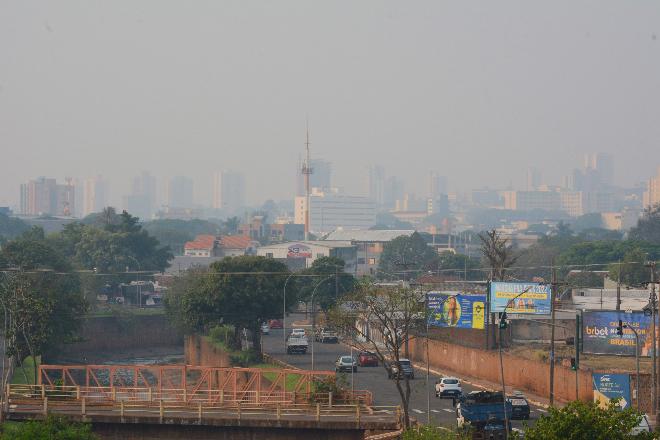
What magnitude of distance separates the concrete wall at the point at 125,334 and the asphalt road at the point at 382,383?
22.5 metres

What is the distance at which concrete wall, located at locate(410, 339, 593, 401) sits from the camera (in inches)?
2355

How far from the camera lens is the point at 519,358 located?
67688 millimetres

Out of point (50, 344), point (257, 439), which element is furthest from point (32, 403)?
point (50, 344)

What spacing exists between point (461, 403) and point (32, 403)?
16931 millimetres

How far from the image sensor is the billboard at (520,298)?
249ft

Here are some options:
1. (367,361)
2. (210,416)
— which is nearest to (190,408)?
(210,416)

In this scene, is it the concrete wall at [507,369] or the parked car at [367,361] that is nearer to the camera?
the concrete wall at [507,369]

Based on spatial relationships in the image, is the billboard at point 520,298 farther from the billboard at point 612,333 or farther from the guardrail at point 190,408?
the guardrail at point 190,408

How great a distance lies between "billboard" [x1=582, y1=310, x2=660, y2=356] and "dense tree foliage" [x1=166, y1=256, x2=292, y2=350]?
81.2ft

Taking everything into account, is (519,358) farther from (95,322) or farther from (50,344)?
(95,322)

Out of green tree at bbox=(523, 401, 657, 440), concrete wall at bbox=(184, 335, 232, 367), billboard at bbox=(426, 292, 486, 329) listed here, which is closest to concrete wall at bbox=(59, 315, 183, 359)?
concrete wall at bbox=(184, 335, 232, 367)

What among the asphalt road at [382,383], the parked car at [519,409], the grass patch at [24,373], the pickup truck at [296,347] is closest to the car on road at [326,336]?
the asphalt road at [382,383]

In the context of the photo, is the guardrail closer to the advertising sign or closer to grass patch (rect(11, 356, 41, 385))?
the advertising sign

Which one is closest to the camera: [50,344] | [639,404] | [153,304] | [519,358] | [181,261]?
[639,404]
